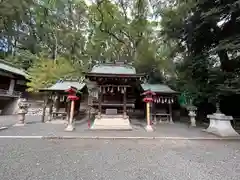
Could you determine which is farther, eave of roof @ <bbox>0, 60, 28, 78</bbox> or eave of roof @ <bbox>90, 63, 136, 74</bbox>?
eave of roof @ <bbox>0, 60, 28, 78</bbox>

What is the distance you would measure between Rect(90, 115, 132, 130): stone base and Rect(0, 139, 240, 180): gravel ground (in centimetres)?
407

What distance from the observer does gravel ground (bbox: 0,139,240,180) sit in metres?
3.35

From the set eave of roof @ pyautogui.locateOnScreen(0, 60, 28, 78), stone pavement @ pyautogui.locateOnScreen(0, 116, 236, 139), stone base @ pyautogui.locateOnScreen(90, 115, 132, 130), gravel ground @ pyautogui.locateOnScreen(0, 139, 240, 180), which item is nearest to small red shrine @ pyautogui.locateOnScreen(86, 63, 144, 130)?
stone base @ pyautogui.locateOnScreen(90, 115, 132, 130)

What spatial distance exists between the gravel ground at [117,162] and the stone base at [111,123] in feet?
13.4

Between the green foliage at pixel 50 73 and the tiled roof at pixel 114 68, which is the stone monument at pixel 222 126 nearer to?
the tiled roof at pixel 114 68

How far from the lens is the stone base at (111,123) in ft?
32.1

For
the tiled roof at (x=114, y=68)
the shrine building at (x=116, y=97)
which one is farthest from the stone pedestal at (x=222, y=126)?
the tiled roof at (x=114, y=68)

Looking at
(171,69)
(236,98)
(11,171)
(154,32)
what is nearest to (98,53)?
(154,32)

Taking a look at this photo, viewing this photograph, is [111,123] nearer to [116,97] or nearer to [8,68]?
[116,97]

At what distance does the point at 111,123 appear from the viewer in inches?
402

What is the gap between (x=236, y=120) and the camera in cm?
1098

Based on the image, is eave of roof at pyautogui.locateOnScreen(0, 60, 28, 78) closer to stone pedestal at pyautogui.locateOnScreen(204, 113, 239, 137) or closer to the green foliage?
→ the green foliage

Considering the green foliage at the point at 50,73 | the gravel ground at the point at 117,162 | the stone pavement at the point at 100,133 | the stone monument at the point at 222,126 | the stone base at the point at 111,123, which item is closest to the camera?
the gravel ground at the point at 117,162

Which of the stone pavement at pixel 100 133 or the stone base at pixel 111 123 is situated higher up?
the stone base at pixel 111 123
